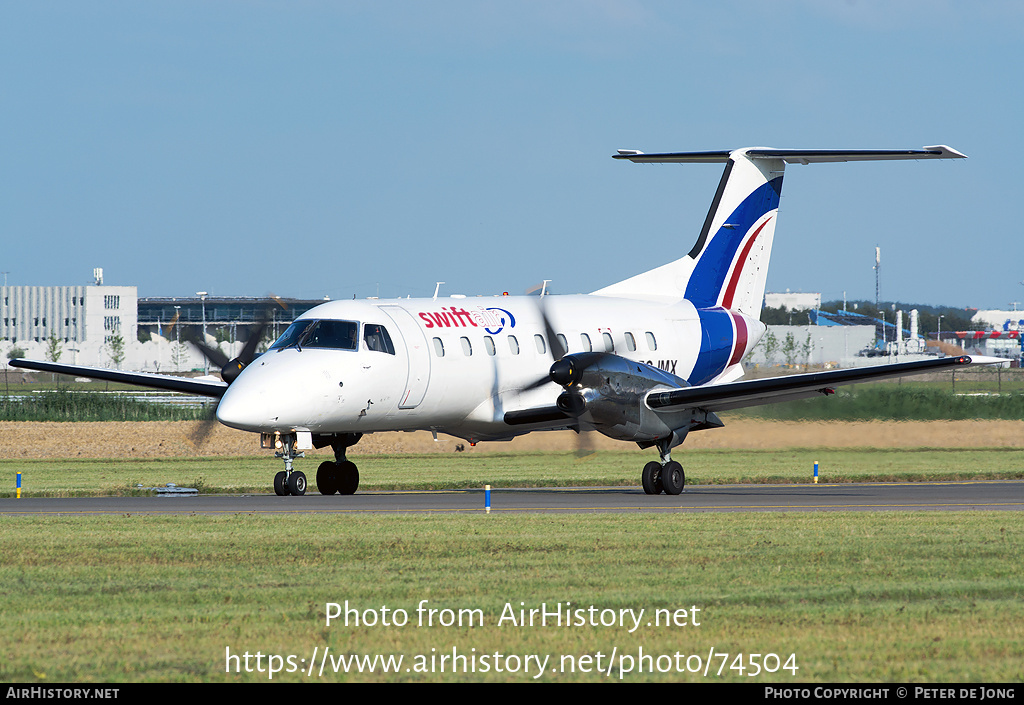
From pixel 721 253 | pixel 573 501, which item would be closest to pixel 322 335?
pixel 573 501

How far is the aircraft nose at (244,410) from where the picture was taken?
819 inches

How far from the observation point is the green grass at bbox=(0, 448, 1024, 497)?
28625 millimetres

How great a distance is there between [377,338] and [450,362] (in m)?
1.66

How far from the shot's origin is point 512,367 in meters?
25.2

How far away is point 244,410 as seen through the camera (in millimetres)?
20828

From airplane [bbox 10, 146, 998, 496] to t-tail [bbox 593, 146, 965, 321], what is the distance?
0.16ft

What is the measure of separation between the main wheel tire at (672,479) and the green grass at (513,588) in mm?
5871

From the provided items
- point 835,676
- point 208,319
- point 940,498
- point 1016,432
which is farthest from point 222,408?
point 208,319

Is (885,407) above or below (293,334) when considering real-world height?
below

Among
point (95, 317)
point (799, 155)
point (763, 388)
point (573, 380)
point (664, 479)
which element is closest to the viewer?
point (573, 380)

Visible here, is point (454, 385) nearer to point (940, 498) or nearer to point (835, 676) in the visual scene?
point (940, 498)

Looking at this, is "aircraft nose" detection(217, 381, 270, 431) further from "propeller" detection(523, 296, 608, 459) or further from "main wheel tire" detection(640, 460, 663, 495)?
"main wheel tire" detection(640, 460, 663, 495)

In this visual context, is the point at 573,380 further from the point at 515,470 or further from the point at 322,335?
the point at 515,470

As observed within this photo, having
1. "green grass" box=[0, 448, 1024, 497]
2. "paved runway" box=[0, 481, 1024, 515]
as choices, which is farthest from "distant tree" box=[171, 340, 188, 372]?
"paved runway" box=[0, 481, 1024, 515]
